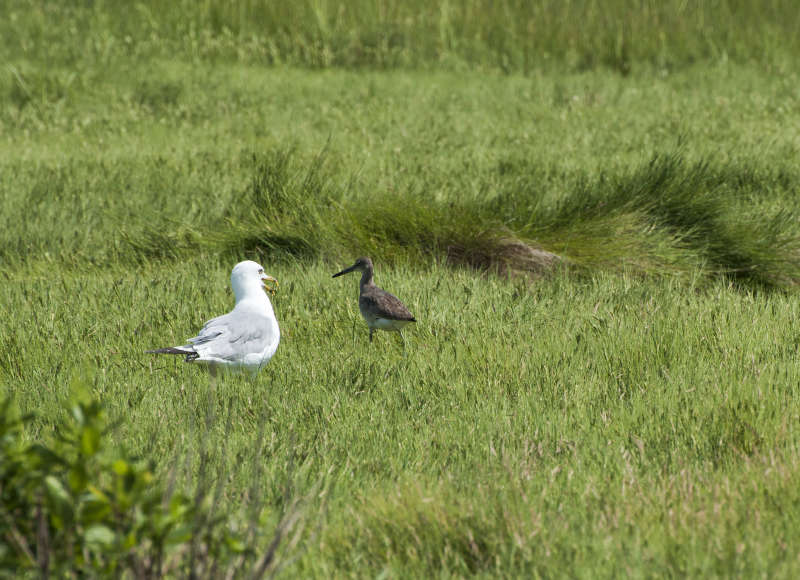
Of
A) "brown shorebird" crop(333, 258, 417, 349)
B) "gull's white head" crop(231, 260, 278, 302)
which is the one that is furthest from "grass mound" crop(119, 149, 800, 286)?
"gull's white head" crop(231, 260, 278, 302)

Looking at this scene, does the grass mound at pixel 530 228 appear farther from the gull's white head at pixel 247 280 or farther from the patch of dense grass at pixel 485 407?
the gull's white head at pixel 247 280

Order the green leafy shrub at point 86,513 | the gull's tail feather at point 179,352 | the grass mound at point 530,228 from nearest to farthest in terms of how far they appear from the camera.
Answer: the green leafy shrub at point 86,513 < the gull's tail feather at point 179,352 < the grass mound at point 530,228

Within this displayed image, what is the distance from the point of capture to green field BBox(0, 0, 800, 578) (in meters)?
2.98

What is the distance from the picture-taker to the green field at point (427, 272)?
2.98 meters

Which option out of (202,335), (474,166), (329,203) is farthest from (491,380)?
(474,166)

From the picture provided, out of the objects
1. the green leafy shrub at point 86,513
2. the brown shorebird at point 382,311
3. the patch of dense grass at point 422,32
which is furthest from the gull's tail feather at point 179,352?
the patch of dense grass at point 422,32

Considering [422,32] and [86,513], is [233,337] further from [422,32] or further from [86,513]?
[422,32]

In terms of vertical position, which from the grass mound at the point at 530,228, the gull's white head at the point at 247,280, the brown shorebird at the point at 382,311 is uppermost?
the gull's white head at the point at 247,280

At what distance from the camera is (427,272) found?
6.50 m

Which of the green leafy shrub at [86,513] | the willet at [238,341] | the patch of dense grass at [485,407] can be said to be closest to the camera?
the green leafy shrub at [86,513]

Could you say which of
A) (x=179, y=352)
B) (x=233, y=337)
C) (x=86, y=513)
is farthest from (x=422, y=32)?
(x=86, y=513)

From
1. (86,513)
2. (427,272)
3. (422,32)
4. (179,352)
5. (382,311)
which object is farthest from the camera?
(422,32)

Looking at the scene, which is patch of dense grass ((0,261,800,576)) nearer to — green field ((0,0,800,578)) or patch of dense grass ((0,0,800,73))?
green field ((0,0,800,578))

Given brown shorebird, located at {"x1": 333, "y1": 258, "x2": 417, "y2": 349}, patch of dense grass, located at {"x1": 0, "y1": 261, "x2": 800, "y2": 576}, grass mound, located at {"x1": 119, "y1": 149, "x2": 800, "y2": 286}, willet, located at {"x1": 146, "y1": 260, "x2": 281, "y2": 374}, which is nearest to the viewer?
patch of dense grass, located at {"x1": 0, "y1": 261, "x2": 800, "y2": 576}
